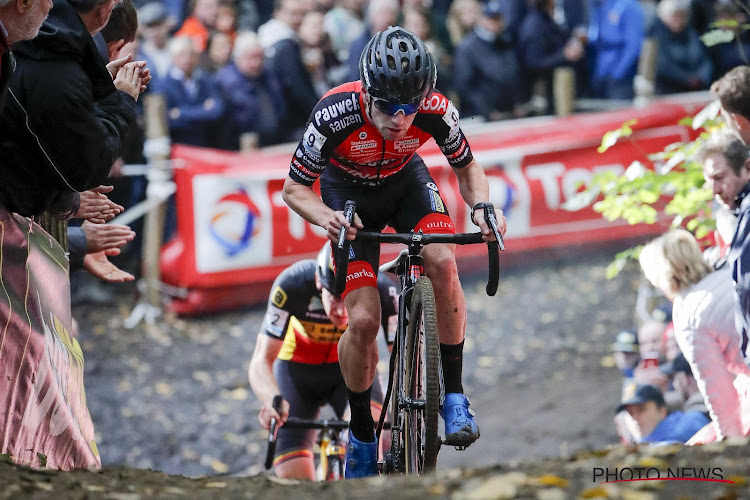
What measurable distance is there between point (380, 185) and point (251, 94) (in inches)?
253

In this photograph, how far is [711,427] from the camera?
638 centimetres

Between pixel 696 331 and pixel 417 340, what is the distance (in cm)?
161

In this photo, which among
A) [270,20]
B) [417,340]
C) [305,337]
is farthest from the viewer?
[270,20]

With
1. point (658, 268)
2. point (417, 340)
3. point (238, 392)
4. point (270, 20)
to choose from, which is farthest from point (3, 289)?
point (270, 20)

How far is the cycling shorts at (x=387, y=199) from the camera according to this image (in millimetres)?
6312

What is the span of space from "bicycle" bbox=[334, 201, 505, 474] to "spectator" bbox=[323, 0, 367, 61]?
7218mm

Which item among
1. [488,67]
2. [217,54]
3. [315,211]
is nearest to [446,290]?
[315,211]

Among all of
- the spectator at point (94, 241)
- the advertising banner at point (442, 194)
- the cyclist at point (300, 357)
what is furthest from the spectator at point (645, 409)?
the advertising banner at point (442, 194)

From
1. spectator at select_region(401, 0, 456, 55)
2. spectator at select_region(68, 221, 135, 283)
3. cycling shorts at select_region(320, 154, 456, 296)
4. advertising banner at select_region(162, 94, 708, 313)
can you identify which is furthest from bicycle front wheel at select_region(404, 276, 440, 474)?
spectator at select_region(401, 0, 456, 55)

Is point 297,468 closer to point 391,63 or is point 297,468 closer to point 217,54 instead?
point 391,63

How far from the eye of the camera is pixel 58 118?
4945 mm

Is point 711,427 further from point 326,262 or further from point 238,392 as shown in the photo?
point 238,392

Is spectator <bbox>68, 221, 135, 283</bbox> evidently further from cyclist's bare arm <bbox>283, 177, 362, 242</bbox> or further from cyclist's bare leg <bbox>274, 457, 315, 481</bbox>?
cyclist's bare leg <bbox>274, 457, 315, 481</bbox>

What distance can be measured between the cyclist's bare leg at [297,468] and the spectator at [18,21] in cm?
429
